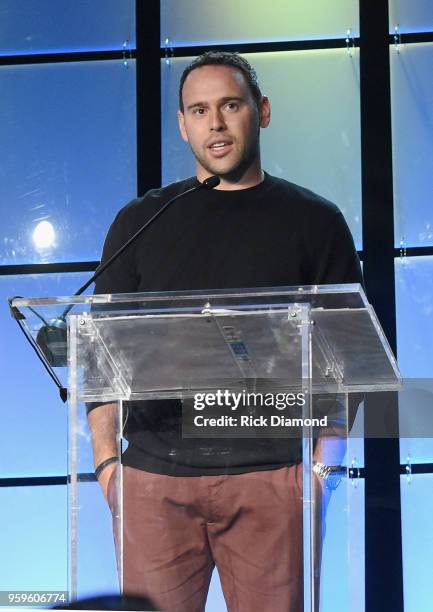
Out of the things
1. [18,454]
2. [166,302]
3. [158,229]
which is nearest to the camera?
[166,302]

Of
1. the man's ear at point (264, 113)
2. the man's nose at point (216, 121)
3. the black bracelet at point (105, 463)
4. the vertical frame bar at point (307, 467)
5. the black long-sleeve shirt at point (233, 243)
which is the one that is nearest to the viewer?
the vertical frame bar at point (307, 467)

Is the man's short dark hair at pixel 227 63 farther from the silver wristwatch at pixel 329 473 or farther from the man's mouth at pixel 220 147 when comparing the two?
the silver wristwatch at pixel 329 473

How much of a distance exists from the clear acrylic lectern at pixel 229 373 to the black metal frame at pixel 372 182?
1.24 meters

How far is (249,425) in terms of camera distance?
1.87 metres

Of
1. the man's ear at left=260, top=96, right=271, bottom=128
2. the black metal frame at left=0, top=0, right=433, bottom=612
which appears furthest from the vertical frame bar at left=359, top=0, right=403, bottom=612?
the man's ear at left=260, top=96, right=271, bottom=128

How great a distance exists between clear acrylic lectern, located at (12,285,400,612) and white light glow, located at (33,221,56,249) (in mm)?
1590

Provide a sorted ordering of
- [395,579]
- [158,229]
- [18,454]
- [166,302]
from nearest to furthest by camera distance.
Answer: [166,302]
[158,229]
[395,579]
[18,454]

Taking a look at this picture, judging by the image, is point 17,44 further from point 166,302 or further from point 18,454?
point 166,302

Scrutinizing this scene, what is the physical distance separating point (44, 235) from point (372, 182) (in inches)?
38.7

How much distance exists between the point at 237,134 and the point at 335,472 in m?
1.09

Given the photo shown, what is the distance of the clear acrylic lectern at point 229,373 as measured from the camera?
1.81 metres

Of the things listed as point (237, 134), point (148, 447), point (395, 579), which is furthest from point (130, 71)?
point (148, 447)

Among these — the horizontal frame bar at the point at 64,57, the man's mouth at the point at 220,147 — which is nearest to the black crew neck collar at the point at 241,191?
the man's mouth at the point at 220,147

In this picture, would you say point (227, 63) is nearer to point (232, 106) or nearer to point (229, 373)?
point (232, 106)
